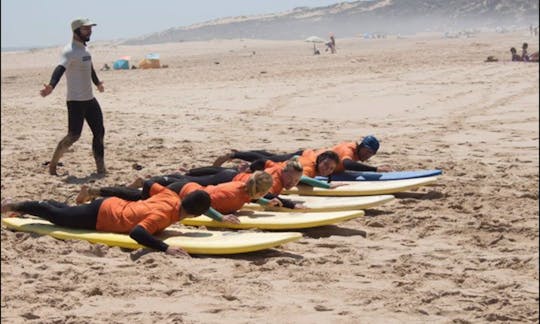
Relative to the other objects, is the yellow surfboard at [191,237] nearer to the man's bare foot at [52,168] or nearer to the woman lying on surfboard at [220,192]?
the woman lying on surfboard at [220,192]

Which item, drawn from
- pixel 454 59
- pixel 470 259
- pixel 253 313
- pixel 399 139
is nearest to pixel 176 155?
pixel 399 139

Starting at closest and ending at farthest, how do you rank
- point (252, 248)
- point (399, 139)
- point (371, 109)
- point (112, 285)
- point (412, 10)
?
point (112, 285) → point (252, 248) → point (399, 139) → point (371, 109) → point (412, 10)

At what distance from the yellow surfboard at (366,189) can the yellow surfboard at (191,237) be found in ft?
6.38

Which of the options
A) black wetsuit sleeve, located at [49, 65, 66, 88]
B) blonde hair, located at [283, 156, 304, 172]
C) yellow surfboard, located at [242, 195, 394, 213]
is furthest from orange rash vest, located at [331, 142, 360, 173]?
black wetsuit sleeve, located at [49, 65, 66, 88]

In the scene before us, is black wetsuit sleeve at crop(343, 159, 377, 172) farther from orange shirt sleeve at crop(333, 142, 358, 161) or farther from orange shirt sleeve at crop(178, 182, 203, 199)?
orange shirt sleeve at crop(178, 182, 203, 199)

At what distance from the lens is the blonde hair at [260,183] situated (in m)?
6.06

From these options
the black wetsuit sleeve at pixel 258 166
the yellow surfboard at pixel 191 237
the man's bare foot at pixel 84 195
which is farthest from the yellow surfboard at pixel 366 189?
the man's bare foot at pixel 84 195

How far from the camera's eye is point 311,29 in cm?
11881

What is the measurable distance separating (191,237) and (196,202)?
350 millimetres

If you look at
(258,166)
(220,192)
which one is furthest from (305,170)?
(220,192)

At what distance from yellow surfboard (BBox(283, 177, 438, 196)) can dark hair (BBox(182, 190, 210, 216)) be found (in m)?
2.27

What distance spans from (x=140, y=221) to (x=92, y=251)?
1.48 ft

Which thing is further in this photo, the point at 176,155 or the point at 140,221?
the point at 176,155

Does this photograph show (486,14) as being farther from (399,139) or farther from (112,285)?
(112,285)
